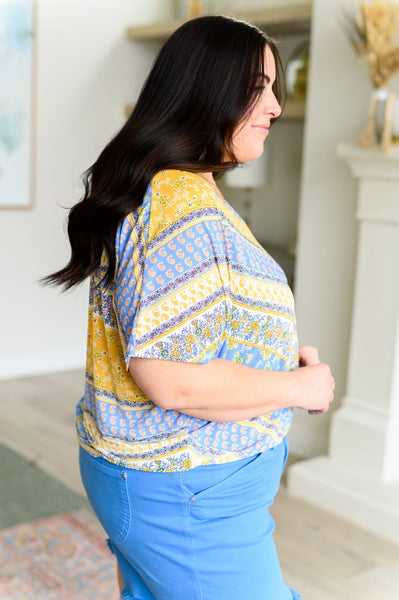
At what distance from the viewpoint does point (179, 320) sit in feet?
3.10

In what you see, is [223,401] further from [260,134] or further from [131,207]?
[260,134]

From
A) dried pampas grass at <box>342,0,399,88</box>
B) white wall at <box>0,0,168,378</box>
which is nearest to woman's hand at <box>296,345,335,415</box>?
dried pampas grass at <box>342,0,399,88</box>

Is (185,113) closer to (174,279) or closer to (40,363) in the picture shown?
(174,279)

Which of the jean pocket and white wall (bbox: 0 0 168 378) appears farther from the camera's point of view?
white wall (bbox: 0 0 168 378)

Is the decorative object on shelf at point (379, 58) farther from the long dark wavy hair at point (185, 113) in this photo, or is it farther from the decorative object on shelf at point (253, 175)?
the long dark wavy hair at point (185, 113)

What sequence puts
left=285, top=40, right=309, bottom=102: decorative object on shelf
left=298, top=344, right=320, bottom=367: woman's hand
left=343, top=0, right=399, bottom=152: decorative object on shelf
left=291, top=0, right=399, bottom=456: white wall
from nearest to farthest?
left=298, top=344, right=320, bottom=367: woman's hand, left=343, top=0, right=399, bottom=152: decorative object on shelf, left=291, top=0, right=399, bottom=456: white wall, left=285, top=40, right=309, bottom=102: decorative object on shelf

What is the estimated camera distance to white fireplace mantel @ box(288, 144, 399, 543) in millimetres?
2633

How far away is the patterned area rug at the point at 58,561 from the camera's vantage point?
2.14 m

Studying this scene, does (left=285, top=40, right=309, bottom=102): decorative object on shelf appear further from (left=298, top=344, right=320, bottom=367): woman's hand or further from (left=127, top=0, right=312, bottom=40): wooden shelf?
(left=298, top=344, right=320, bottom=367): woman's hand

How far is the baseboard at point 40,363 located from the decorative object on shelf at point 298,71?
210 centimetres

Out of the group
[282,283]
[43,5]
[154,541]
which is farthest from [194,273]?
[43,5]

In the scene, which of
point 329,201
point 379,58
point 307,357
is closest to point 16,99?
point 329,201

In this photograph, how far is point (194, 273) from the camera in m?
0.94

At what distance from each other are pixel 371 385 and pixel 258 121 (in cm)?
191
